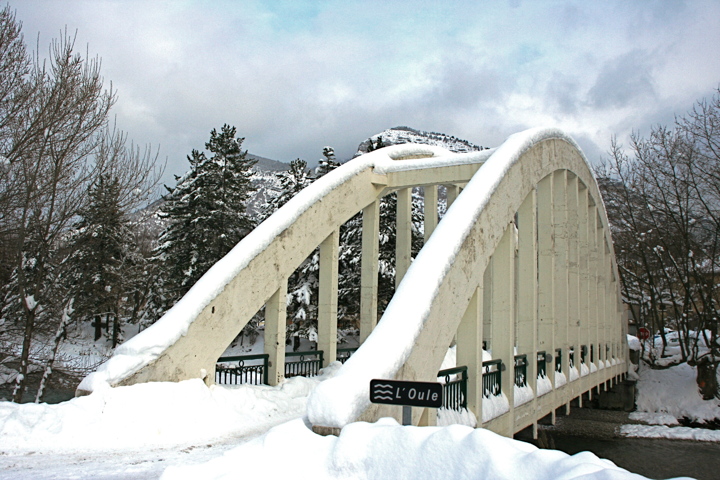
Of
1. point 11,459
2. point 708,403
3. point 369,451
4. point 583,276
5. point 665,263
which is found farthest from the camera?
point 665,263

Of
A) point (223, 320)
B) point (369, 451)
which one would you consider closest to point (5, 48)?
point (223, 320)

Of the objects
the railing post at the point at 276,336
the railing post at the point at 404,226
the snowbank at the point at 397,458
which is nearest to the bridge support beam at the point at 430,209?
the railing post at the point at 404,226

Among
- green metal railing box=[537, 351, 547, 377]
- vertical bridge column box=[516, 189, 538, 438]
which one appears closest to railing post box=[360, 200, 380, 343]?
vertical bridge column box=[516, 189, 538, 438]

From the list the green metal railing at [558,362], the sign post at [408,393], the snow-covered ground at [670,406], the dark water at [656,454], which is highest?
the sign post at [408,393]

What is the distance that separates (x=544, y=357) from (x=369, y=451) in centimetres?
936

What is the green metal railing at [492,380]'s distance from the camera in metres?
8.88

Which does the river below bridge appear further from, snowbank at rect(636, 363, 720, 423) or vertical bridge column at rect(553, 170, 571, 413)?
vertical bridge column at rect(553, 170, 571, 413)

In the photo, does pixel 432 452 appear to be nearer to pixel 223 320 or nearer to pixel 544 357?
pixel 223 320

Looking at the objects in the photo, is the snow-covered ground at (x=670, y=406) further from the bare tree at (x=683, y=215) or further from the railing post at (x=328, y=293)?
the railing post at (x=328, y=293)

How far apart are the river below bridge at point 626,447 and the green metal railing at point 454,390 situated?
5494mm

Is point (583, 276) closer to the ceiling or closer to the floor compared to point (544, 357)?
closer to the ceiling

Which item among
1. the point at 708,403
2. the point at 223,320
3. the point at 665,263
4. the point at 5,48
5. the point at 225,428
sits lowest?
the point at 708,403

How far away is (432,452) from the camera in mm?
3566

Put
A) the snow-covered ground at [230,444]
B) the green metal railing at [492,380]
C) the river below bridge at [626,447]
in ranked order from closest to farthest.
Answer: the snow-covered ground at [230,444], the green metal railing at [492,380], the river below bridge at [626,447]
